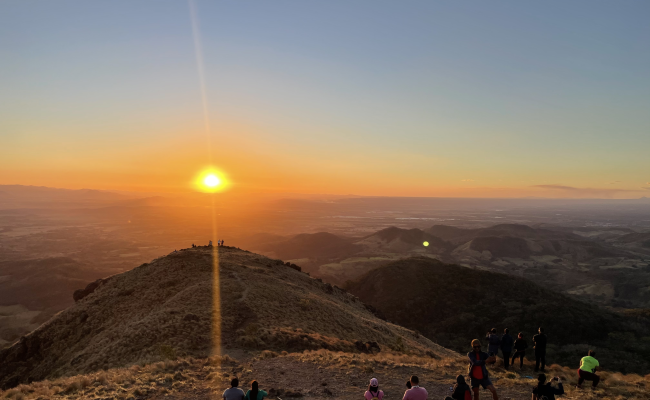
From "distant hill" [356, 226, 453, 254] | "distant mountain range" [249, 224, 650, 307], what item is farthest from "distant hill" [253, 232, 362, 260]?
"distant hill" [356, 226, 453, 254]

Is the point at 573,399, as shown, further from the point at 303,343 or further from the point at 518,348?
the point at 303,343

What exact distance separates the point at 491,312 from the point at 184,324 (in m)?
50.8

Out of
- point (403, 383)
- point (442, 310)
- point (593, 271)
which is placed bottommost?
point (593, 271)

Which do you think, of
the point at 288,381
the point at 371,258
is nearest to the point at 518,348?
the point at 288,381

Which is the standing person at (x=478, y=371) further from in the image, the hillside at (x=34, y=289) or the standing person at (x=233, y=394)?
the hillside at (x=34, y=289)

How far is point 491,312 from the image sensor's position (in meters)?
55.1

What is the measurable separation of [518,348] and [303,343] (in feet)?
40.1

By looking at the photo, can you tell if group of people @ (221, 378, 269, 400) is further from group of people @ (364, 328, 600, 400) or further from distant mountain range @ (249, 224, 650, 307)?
distant mountain range @ (249, 224, 650, 307)

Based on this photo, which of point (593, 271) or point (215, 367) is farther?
point (593, 271)

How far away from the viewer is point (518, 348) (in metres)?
14.9

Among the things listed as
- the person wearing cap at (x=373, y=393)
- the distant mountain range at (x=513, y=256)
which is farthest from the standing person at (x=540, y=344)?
the distant mountain range at (x=513, y=256)

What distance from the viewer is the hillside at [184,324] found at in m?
20.5

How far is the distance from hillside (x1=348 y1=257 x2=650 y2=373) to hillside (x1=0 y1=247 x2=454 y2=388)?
21628 mm

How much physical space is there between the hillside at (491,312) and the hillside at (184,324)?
2163 centimetres
